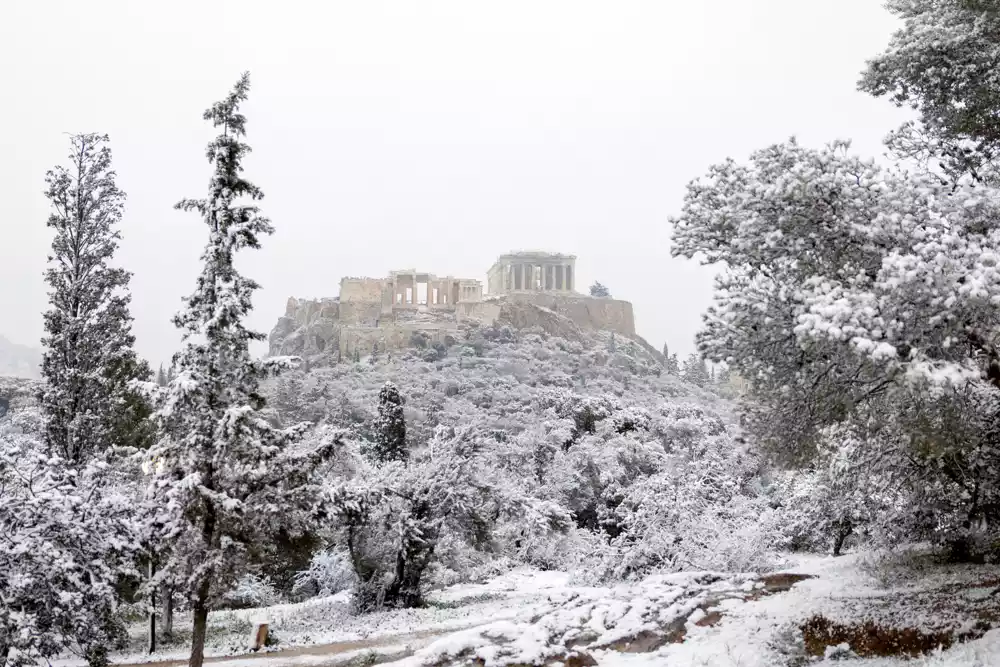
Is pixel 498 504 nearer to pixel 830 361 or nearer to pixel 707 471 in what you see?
pixel 707 471

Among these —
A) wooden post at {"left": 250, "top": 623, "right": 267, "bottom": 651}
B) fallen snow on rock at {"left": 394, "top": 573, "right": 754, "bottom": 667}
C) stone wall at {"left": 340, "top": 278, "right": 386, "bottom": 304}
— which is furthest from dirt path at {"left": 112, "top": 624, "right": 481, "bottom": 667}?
stone wall at {"left": 340, "top": 278, "right": 386, "bottom": 304}

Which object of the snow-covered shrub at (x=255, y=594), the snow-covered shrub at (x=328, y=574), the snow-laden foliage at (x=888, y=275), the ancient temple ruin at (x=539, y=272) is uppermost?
the ancient temple ruin at (x=539, y=272)

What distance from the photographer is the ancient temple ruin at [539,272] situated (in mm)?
121062

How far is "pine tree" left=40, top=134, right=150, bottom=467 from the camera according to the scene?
16.3 metres

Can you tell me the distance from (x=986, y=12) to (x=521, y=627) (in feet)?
35.1

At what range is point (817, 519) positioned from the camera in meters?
22.7

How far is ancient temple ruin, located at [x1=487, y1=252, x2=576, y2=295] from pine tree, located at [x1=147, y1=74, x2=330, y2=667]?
108 meters

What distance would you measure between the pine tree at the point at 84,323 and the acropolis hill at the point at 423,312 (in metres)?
78.2

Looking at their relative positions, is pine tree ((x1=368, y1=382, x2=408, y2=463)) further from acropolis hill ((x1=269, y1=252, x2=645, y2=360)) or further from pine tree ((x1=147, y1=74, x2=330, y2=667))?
acropolis hill ((x1=269, y1=252, x2=645, y2=360))

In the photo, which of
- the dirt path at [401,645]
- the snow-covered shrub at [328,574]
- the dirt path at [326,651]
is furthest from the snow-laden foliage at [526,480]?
the dirt path at [326,651]

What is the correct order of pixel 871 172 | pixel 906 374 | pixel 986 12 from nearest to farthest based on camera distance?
pixel 906 374, pixel 871 172, pixel 986 12

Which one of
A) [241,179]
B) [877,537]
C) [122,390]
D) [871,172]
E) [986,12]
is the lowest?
[877,537]

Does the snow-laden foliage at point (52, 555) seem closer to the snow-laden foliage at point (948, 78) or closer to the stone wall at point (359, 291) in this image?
the snow-laden foliage at point (948, 78)

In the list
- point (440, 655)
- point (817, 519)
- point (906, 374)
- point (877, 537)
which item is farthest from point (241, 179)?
point (817, 519)
